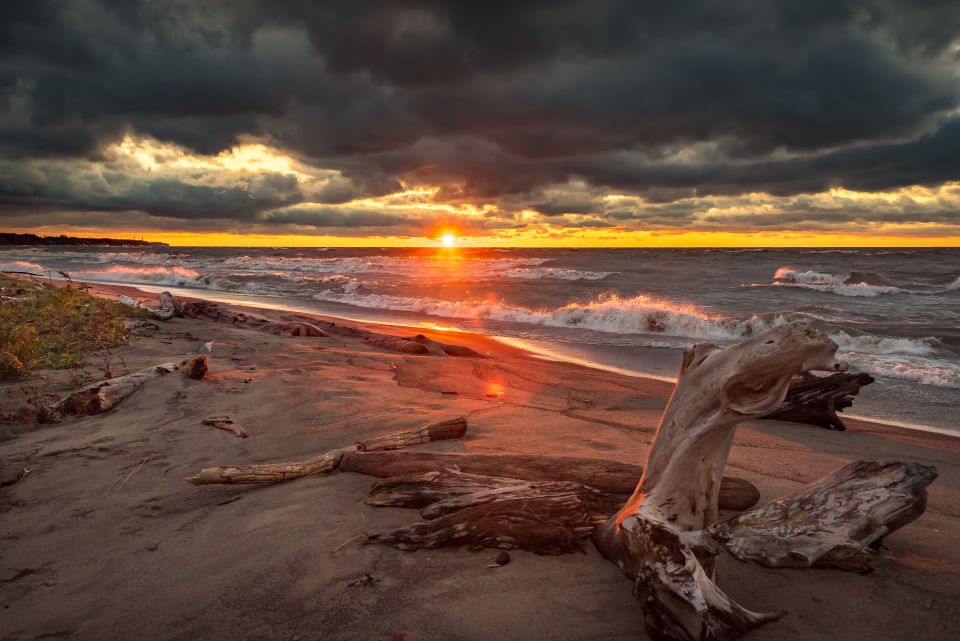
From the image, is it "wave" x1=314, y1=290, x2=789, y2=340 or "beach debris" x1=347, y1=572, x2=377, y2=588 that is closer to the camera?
"beach debris" x1=347, y1=572, x2=377, y2=588

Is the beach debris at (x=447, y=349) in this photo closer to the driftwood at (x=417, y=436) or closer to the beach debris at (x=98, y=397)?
the beach debris at (x=98, y=397)

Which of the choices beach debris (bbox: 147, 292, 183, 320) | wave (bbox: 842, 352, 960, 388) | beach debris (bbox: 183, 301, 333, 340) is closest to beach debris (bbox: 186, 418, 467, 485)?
beach debris (bbox: 183, 301, 333, 340)

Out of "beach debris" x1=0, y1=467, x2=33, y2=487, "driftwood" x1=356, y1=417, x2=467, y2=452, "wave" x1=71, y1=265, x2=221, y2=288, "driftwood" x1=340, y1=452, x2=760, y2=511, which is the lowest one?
"wave" x1=71, y1=265, x2=221, y2=288

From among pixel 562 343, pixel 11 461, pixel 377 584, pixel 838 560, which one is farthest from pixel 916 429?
pixel 11 461

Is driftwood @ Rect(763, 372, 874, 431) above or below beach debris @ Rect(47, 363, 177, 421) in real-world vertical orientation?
above

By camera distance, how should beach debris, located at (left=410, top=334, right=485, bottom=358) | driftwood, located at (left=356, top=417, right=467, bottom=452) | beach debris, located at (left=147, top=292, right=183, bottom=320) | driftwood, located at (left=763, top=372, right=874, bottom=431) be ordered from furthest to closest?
beach debris, located at (left=147, top=292, right=183, bottom=320) < beach debris, located at (left=410, top=334, right=485, bottom=358) < driftwood, located at (left=763, top=372, right=874, bottom=431) < driftwood, located at (left=356, top=417, right=467, bottom=452)

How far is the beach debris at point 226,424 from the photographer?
513 centimetres

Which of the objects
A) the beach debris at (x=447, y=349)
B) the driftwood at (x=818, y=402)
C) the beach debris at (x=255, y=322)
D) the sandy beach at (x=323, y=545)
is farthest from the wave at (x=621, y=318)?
the sandy beach at (x=323, y=545)

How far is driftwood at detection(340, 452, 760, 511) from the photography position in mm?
3459

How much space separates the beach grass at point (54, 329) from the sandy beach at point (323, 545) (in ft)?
4.37

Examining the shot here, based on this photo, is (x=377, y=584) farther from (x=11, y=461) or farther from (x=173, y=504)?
(x=11, y=461)

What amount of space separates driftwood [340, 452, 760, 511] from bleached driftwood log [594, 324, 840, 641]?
1.28 feet

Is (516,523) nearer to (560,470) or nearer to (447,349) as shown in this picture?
(560,470)

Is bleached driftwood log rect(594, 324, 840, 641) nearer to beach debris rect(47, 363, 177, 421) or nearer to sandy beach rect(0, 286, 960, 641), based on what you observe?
sandy beach rect(0, 286, 960, 641)
